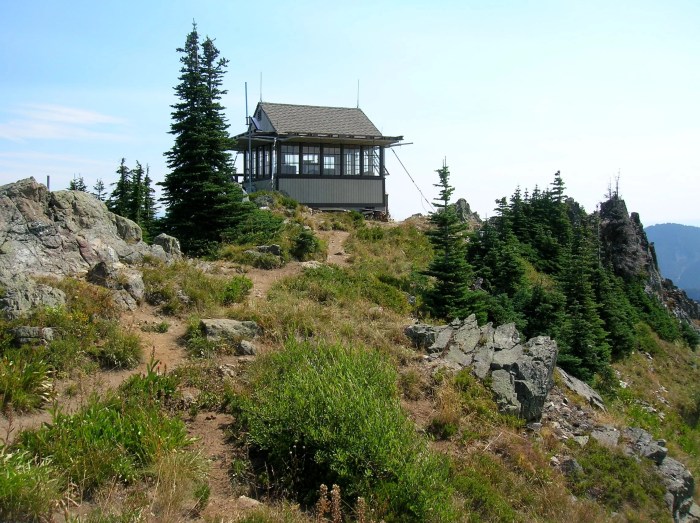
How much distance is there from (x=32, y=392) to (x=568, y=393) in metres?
11.3

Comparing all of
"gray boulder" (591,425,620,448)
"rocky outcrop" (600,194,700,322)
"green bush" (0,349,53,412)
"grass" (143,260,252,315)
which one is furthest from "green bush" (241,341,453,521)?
"rocky outcrop" (600,194,700,322)

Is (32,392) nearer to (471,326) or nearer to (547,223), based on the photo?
(471,326)

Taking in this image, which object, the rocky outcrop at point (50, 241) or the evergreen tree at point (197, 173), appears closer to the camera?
the rocky outcrop at point (50, 241)

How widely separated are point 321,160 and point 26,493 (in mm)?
26886

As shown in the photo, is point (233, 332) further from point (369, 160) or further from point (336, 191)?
point (369, 160)

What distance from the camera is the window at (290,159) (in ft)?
102

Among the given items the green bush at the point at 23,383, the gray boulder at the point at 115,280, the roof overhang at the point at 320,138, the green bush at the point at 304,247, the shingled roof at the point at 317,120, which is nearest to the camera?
the green bush at the point at 23,383

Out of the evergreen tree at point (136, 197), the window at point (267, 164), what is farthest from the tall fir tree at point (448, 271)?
the evergreen tree at point (136, 197)

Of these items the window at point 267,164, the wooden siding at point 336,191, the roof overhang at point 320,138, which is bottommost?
the wooden siding at point 336,191

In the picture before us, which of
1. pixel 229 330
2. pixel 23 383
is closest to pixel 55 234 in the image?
pixel 229 330

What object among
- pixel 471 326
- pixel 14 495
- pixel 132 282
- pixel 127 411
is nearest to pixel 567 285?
pixel 471 326

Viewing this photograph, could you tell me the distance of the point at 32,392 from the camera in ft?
29.3

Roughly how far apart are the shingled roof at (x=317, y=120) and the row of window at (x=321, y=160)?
85 centimetres

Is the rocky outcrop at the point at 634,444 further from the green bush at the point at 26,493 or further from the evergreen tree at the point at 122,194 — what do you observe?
the evergreen tree at the point at 122,194
